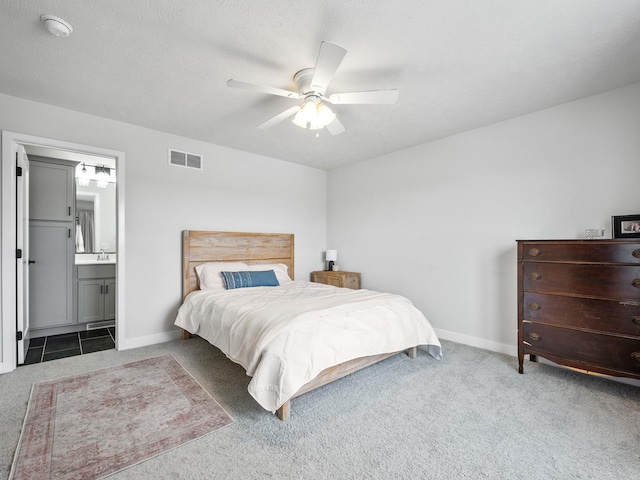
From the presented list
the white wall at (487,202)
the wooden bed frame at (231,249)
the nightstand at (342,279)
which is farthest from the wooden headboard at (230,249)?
the white wall at (487,202)

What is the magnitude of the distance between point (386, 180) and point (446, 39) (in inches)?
100

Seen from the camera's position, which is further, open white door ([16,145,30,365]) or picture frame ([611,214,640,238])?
open white door ([16,145,30,365])

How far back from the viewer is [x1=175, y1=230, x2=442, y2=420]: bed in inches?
79.0

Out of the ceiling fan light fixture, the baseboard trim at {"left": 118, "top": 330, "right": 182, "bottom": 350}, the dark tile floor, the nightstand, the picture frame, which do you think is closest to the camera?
the ceiling fan light fixture

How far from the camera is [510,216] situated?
3.25m

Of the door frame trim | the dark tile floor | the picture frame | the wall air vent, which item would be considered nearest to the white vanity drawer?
the dark tile floor

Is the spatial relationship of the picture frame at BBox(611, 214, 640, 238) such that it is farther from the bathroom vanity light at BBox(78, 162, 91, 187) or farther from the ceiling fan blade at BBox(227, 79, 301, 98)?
the bathroom vanity light at BBox(78, 162, 91, 187)

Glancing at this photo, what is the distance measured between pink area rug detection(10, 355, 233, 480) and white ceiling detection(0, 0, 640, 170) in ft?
8.36

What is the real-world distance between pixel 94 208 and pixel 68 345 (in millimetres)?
2122

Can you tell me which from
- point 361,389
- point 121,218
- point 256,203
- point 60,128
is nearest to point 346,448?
point 361,389

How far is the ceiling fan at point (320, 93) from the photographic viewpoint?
5.93 feet

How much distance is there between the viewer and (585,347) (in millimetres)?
2379

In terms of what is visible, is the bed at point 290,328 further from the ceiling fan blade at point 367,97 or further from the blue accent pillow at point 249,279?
the ceiling fan blade at point 367,97

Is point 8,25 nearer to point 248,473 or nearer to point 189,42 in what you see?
point 189,42
